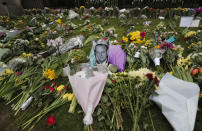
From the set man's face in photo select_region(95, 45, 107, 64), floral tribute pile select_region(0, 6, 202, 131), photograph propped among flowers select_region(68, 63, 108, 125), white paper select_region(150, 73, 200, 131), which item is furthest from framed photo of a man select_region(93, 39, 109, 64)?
white paper select_region(150, 73, 200, 131)

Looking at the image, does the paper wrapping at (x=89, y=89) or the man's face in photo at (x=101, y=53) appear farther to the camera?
the man's face in photo at (x=101, y=53)

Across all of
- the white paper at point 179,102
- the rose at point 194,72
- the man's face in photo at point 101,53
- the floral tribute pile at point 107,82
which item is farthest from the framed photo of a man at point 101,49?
the rose at point 194,72

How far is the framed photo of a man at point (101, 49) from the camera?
182 cm

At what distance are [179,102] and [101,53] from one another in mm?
1179

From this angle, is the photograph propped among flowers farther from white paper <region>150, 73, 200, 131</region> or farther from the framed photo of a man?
white paper <region>150, 73, 200, 131</region>

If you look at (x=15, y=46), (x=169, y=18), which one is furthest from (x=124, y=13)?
(x=15, y=46)

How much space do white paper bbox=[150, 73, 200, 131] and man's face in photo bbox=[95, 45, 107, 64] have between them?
896mm

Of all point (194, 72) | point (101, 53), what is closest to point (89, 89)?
point (101, 53)

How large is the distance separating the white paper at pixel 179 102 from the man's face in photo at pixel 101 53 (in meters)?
0.90

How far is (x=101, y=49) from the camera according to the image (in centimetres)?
184

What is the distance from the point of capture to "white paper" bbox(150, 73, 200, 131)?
44.8 inches

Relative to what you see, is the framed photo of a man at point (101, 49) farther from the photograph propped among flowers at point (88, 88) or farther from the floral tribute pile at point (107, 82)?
the photograph propped among flowers at point (88, 88)

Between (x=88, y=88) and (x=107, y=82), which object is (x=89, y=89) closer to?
(x=88, y=88)

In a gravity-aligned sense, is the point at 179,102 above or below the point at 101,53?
below
